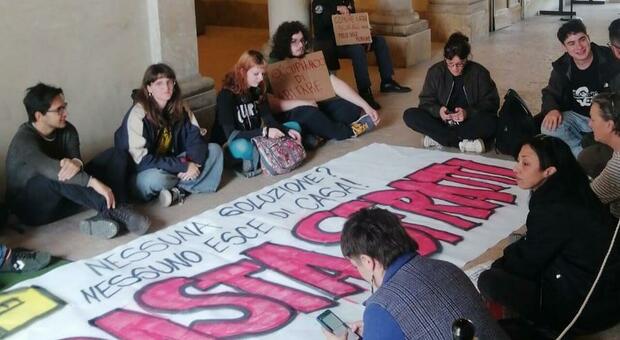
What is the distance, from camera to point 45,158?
16.3 ft

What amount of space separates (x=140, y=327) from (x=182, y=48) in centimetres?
311

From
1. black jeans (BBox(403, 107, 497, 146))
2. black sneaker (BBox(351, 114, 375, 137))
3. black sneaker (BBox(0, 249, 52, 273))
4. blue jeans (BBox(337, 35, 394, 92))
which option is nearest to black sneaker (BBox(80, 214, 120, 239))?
black sneaker (BBox(0, 249, 52, 273))

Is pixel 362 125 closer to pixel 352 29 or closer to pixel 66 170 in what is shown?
pixel 352 29

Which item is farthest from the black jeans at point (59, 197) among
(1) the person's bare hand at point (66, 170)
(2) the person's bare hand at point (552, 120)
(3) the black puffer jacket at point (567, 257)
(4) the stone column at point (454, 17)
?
(4) the stone column at point (454, 17)

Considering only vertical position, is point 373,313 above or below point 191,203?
above

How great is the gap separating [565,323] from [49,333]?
2228 millimetres

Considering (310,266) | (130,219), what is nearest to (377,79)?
(130,219)

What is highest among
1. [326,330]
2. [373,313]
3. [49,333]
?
[373,313]

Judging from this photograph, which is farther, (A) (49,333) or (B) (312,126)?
(B) (312,126)

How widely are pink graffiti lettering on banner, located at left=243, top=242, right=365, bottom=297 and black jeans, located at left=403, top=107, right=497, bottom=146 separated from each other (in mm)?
2180

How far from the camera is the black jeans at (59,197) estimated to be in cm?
509

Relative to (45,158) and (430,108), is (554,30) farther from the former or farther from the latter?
(45,158)

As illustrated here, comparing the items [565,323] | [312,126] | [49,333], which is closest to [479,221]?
[565,323]

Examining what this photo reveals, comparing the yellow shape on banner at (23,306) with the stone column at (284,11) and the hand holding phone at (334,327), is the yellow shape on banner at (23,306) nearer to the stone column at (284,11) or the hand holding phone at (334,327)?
the hand holding phone at (334,327)
